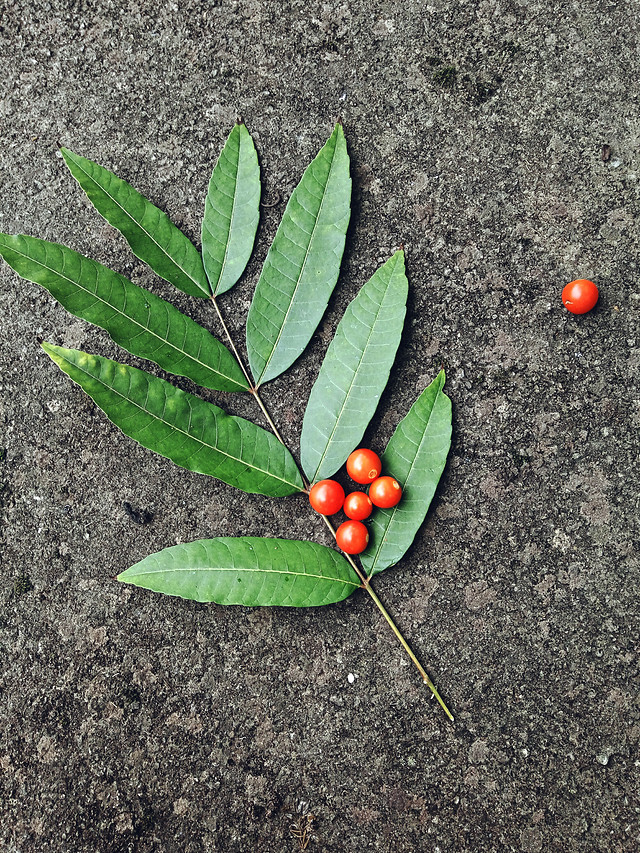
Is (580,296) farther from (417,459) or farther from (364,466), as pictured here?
(364,466)

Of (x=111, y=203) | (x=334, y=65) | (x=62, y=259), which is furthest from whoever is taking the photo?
(x=334, y=65)

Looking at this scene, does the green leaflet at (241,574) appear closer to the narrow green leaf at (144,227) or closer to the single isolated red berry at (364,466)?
the single isolated red berry at (364,466)

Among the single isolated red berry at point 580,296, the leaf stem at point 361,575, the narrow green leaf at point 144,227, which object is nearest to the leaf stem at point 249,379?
the leaf stem at point 361,575

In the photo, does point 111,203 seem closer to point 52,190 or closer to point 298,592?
point 52,190

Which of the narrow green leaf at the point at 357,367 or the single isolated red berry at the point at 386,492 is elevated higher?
the narrow green leaf at the point at 357,367

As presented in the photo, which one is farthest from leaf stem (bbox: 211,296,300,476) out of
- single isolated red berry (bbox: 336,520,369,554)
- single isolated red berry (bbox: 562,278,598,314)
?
single isolated red berry (bbox: 562,278,598,314)

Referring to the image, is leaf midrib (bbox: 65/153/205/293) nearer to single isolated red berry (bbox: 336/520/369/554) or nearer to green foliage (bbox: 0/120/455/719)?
green foliage (bbox: 0/120/455/719)

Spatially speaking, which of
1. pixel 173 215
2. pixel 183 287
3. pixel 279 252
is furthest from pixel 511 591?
pixel 173 215
